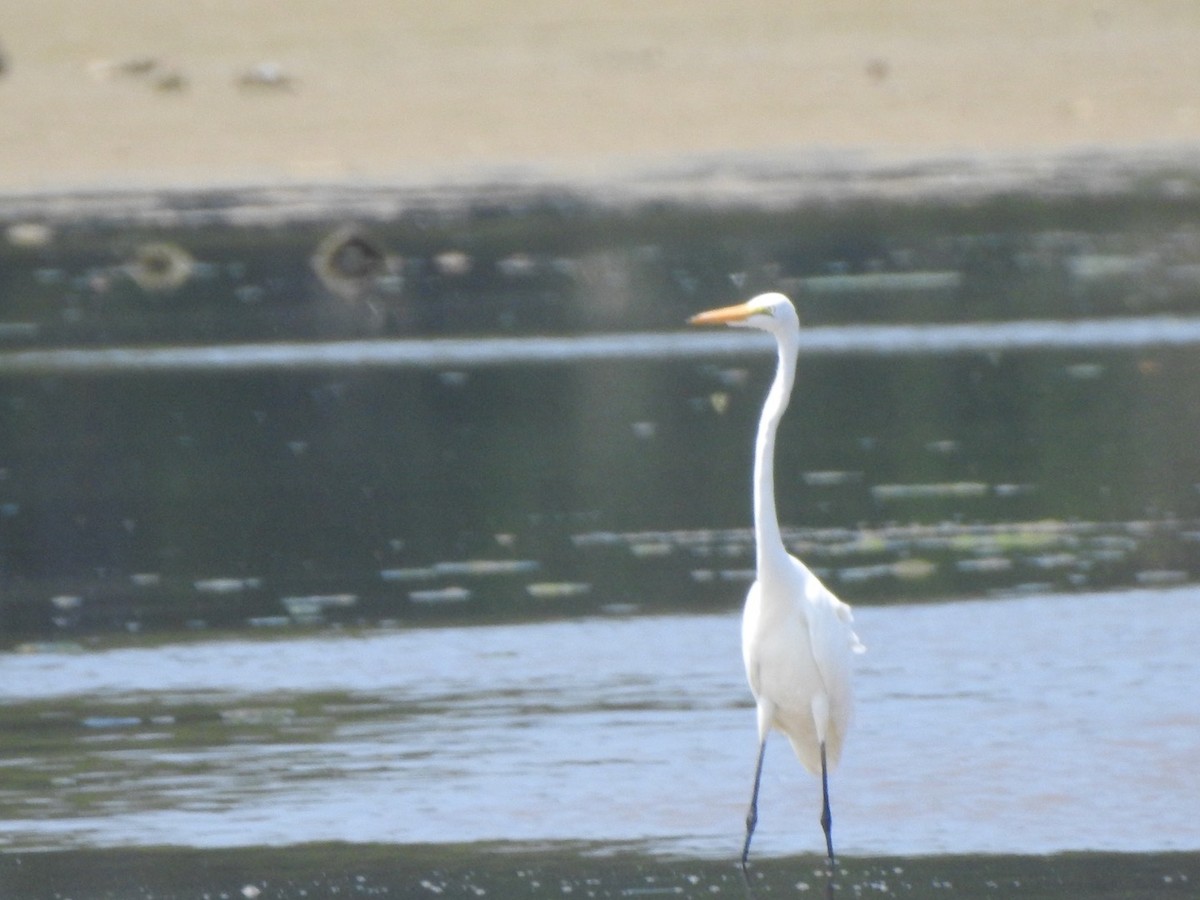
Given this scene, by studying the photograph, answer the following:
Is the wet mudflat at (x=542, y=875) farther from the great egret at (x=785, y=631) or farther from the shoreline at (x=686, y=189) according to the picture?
the shoreline at (x=686, y=189)

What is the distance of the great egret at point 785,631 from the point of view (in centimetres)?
723

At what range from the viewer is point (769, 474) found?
7309mm

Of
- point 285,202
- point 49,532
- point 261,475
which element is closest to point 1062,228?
point 285,202

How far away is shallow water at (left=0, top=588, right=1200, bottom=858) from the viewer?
770cm

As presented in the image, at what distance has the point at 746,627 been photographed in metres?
7.43

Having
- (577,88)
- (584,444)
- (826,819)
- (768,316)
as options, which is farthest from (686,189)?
(826,819)

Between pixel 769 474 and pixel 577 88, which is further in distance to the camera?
pixel 577 88

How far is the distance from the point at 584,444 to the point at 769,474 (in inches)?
321

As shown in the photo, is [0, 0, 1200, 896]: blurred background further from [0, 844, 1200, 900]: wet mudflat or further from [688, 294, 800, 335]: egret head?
[688, 294, 800, 335]: egret head

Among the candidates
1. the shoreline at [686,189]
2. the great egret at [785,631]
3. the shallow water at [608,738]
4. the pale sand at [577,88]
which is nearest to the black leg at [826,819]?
the great egret at [785,631]

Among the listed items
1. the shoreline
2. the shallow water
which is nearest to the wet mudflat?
the shallow water

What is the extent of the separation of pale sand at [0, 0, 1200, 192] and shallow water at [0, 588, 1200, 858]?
22999 millimetres

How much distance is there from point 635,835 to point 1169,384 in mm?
9969

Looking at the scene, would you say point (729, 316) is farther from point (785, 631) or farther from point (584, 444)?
point (584, 444)
